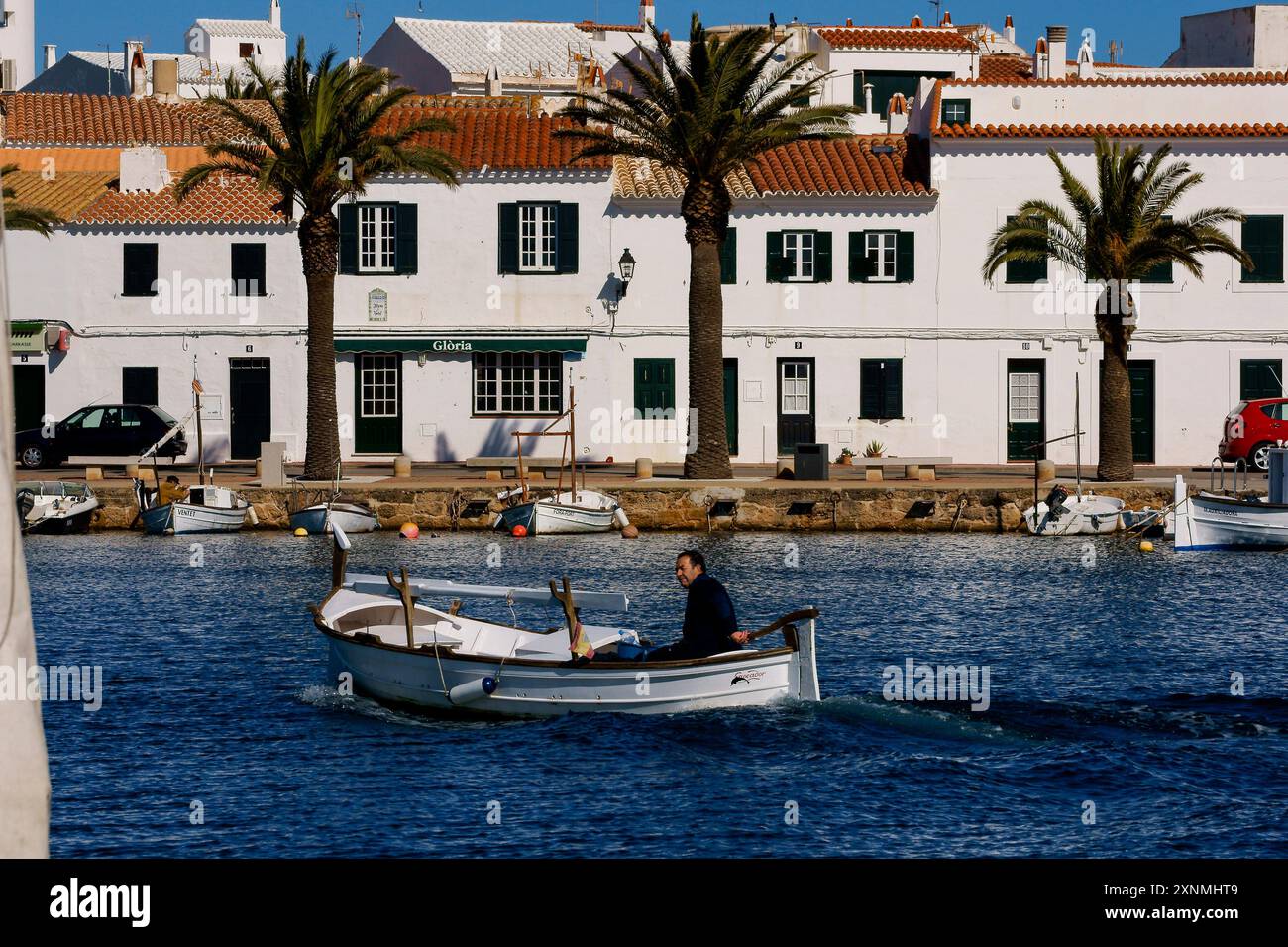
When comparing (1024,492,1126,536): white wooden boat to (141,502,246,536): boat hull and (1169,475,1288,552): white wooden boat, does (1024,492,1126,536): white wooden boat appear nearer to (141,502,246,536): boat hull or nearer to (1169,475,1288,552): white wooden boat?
(1169,475,1288,552): white wooden boat

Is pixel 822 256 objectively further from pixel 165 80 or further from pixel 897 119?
pixel 165 80

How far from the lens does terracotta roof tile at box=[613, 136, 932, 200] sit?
165 ft

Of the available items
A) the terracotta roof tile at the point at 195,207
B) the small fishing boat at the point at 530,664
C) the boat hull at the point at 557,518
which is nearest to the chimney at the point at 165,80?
the terracotta roof tile at the point at 195,207

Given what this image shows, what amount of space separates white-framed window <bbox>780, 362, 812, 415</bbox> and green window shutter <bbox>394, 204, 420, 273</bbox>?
10.7 meters

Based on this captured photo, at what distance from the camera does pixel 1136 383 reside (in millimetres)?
50656

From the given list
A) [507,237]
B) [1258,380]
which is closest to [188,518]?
[507,237]

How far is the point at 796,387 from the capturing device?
1984 inches

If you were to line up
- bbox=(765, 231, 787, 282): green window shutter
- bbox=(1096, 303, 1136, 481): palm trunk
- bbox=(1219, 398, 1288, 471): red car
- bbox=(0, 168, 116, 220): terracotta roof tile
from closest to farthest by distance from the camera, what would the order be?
1. bbox=(1096, 303, 1136, 481): palm trunk
2. bbox=(1219, 398, 1288, 471): red car
3. bbox=(765, 231, 787, 282): green window shutter
4. bbox=(0, 168, 116, 220): terracotta roof tile

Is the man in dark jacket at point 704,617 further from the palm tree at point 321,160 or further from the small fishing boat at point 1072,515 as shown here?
the palm tree at point 321,160

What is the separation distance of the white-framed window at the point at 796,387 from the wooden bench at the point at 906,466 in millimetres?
2133

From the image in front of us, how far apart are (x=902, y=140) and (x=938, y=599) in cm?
2534

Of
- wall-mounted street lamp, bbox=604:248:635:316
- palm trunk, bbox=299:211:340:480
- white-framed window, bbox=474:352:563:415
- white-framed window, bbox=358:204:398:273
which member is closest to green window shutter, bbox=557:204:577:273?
wall-mounted street lamp, bbox=604:248:635:316

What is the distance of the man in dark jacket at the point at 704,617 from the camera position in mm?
19062

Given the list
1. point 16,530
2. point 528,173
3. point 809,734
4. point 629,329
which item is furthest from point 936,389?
point 16,530
